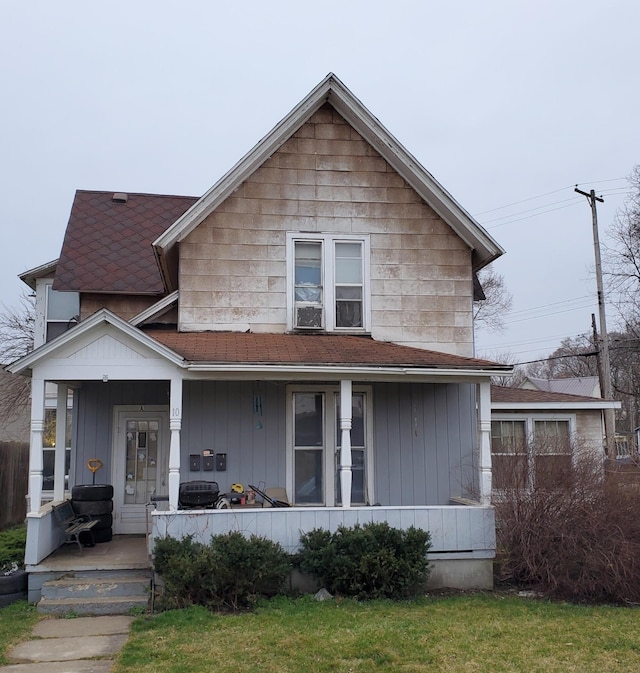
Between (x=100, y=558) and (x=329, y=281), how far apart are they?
5618 mm

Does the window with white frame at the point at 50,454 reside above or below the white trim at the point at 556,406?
below

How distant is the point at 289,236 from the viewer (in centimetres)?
1221

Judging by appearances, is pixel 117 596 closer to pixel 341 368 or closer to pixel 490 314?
pixel 341 368

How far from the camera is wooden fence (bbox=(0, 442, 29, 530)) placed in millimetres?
16750

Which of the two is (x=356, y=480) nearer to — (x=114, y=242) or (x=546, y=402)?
(x=546, y=402)

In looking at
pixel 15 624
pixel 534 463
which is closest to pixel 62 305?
pixel 15 624

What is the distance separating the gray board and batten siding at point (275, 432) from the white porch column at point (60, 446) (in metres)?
0.36

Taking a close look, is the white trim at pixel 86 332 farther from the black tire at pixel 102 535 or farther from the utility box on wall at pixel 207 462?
the black tire at pixel 102 535

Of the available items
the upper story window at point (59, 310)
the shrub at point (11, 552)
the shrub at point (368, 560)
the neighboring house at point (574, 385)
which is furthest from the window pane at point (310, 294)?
the neighboring house at point (574, 385)

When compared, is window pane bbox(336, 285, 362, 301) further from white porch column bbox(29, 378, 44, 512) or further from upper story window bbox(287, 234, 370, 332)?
white porch column bbox(29, 378, 44, 512)

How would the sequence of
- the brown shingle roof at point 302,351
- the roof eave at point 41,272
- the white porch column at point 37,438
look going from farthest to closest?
the roof eave at point 41,272, the brown shingle roof at point 302,351, the white porch column at point 37,438

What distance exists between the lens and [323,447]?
11883 millimetres

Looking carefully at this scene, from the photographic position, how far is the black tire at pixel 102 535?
1138 cm

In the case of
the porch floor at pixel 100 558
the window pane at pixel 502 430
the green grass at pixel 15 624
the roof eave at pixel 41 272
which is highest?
the roof eave at pixel 41 272
